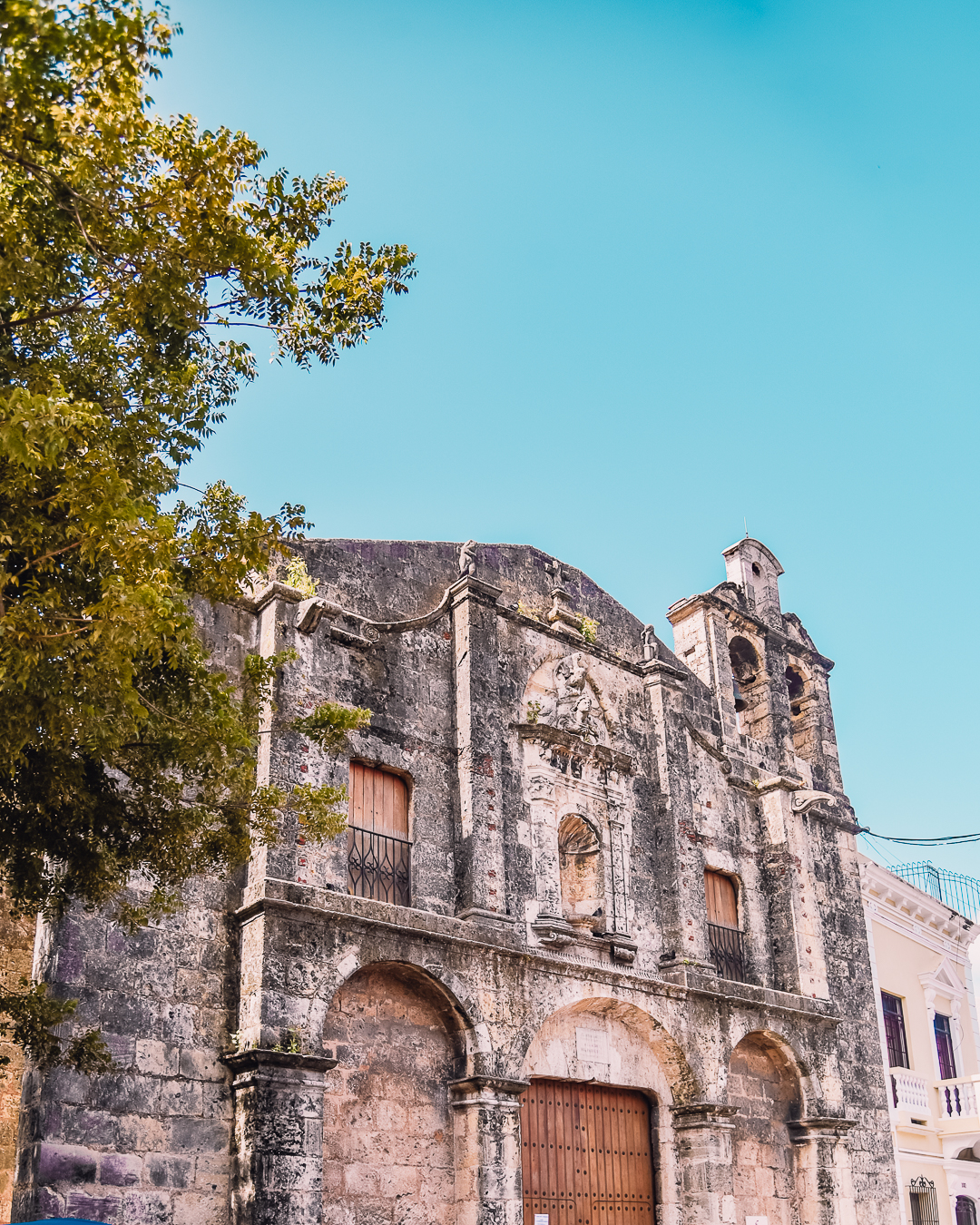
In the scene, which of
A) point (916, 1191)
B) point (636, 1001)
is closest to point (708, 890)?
point (636, 1001)

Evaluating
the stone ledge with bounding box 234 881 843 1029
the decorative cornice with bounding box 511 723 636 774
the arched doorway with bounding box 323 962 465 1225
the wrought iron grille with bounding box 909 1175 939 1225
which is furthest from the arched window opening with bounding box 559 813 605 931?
the wrought iron grille with bounding box 909 1175 939 1225

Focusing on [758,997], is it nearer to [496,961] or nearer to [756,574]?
[496,961]

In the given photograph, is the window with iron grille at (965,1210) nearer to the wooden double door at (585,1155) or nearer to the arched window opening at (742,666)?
the wooden double door at (585,1155)

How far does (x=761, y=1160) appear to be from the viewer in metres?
15.0

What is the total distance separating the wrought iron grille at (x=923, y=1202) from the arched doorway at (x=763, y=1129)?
3.98 meters

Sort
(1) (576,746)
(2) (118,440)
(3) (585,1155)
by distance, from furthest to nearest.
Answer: (1) (576,746) < (3) (585,1155) < (2) (118,440)

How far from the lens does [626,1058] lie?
13.8 meters

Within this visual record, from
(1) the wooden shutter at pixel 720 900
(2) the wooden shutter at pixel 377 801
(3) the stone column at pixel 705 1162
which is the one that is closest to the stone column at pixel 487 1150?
(2) the wooden shutter at pixel 377 801

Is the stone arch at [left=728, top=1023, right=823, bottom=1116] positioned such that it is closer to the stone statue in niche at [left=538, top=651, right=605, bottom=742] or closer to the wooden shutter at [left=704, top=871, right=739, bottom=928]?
the wooden shutter at [left=704, top=871, right=739, bottom=928]

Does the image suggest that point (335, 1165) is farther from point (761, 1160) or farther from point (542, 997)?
point (761, 1160)

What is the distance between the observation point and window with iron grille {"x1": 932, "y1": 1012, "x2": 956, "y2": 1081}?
20547 millimetres

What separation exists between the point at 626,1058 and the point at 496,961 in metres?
2.57

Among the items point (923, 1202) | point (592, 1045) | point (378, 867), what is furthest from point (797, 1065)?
point (378, 867)

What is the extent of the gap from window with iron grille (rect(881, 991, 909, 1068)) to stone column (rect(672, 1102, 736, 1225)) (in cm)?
607
